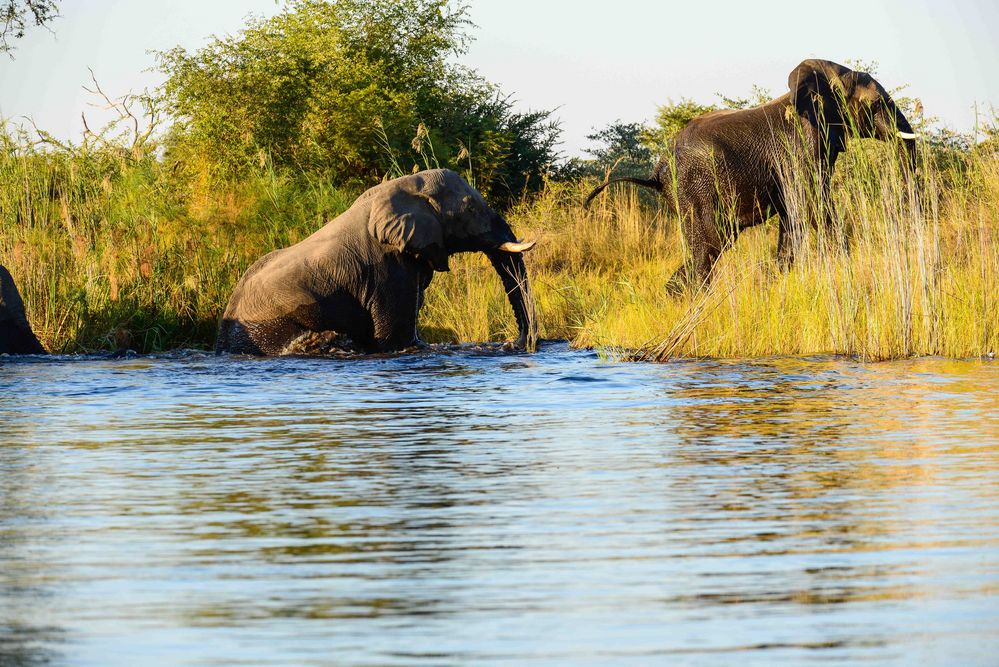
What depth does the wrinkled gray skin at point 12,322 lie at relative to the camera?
542 inches

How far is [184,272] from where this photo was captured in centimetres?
1559

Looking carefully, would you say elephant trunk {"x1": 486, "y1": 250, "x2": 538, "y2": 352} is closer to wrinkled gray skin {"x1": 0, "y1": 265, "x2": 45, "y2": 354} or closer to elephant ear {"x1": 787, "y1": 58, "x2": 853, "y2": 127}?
elephant ear {"x1": 787, "y1": 58, "x2": 853, "y2": 127}

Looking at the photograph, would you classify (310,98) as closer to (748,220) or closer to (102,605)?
(748,220)

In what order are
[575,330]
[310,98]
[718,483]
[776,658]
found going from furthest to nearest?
[310,98] → [575,330] → [718,483] → [776,658]

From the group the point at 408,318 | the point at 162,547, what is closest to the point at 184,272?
the point at 408,318

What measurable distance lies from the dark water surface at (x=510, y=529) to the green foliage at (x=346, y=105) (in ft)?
28.0

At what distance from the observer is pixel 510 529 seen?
484 cm

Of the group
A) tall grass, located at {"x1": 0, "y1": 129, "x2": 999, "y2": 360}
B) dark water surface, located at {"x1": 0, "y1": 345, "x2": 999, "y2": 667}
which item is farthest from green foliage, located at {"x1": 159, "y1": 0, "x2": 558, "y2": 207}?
dark water surface, located at {"x1": 0, "y1": 345, "x2": 999, "y2": 667}

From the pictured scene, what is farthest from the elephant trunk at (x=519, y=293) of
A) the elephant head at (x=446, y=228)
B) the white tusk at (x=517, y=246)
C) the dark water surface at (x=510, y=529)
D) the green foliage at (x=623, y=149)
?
the green foliage at (x=623, y=149)

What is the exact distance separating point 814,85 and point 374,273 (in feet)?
16.2

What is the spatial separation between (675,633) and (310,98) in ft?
59.2

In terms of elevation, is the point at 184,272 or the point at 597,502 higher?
the point at 184,272

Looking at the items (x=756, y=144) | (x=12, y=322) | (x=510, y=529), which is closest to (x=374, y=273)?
(x=12, y=322)

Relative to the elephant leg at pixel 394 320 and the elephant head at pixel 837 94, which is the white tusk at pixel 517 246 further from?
the elephant head at pixel 837 94
